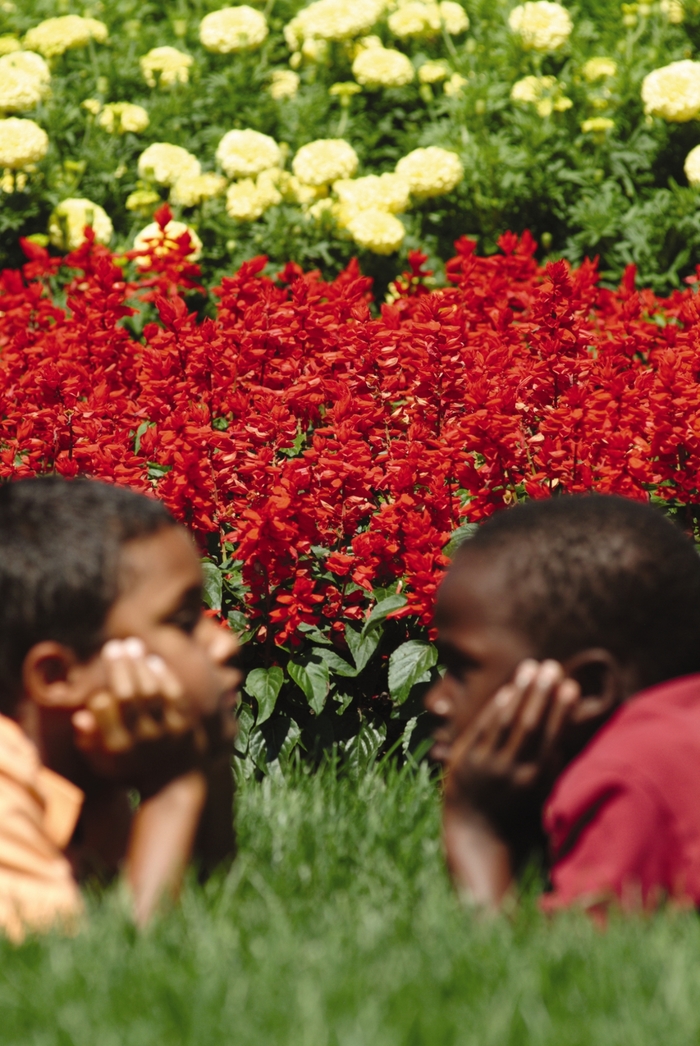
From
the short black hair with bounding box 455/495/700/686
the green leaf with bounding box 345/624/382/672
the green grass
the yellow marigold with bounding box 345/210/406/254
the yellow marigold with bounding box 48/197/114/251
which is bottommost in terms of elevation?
the yellow marigold with bounding box 48/197/114/251

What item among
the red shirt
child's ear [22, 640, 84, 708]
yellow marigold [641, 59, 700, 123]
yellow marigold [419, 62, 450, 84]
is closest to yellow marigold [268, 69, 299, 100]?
yellow marigold [419, 62, 450, 84]

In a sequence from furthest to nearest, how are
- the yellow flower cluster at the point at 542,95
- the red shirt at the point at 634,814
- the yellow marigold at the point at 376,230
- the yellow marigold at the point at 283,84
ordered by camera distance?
the yellow marigold at the point at 283,84
the yellow flower cluster at the point at 542,95
the yellow marigold at the point at 376,230
the red shirt at the point at 634,814

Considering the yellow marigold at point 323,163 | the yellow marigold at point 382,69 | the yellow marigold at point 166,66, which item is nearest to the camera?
Result: the yellow marigold at point 323,163

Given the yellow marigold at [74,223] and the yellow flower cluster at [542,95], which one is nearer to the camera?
the yellow marigold at [74,223]

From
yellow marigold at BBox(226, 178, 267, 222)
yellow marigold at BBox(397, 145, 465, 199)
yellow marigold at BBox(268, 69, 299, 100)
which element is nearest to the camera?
yellow marigold at BBox(397, 145, 465, 199)

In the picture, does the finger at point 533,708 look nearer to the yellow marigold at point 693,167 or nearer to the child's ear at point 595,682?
the child's ear at point 595,682

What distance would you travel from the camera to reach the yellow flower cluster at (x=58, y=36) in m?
7.78

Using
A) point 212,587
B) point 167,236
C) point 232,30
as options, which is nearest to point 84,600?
point 212,587

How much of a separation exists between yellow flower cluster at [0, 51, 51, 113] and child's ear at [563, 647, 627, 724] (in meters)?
5.70

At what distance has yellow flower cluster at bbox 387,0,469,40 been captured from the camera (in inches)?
306

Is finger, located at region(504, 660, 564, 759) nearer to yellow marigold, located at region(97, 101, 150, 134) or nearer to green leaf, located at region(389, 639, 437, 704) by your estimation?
green leaf, located at region(389, 639, 437, 704)

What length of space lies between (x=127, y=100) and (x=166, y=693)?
21.2ft

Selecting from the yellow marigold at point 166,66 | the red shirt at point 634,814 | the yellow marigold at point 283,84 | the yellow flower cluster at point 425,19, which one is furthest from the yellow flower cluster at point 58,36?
the red shirt at point 634,814

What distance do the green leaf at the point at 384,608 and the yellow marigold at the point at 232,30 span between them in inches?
202
